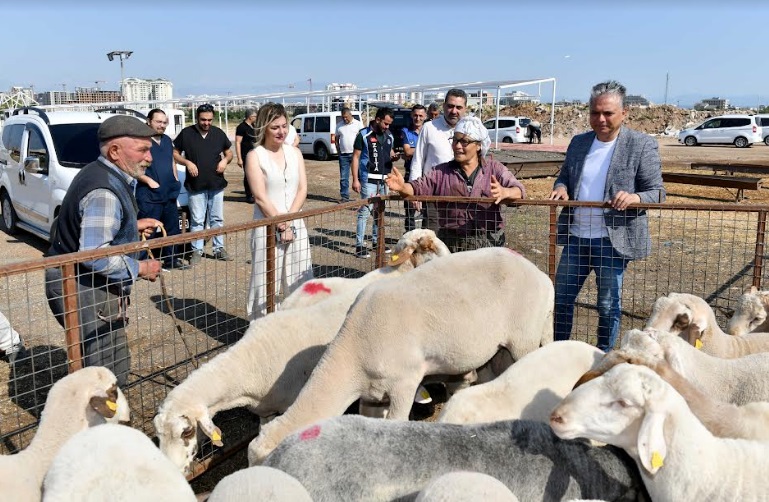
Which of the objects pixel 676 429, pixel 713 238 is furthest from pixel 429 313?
pixel 713 238

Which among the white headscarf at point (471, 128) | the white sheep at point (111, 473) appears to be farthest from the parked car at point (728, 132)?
the white sheep at point (111, 473)

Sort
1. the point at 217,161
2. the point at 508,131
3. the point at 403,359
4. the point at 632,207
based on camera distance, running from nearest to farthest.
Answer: the point at 403,359 → the point at 632,207 → the point at 217,161 → the point at 508,131

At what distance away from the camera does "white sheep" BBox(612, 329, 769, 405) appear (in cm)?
346

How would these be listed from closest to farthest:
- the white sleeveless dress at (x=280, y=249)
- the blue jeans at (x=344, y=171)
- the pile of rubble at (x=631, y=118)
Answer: the white sleeveless dress at (x=280, y=249), the blue jeans at (x=344, y=171), the pile of rubble at (x=631, y=118)

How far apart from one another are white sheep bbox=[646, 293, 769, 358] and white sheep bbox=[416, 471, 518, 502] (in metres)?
2.12

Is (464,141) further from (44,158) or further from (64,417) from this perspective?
(44,158)

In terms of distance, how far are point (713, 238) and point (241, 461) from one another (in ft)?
30.3

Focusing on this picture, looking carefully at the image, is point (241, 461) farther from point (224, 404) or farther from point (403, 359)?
point (403, 359)

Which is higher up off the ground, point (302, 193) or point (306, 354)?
point (302, 193)

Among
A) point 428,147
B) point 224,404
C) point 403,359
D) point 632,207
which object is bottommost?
point 224,404

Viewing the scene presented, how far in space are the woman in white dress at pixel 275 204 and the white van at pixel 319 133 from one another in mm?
21657

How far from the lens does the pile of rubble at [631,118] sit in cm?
5319

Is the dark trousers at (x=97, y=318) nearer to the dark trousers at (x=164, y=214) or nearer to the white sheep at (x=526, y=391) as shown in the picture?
the white sheep at (x=526, y=391)

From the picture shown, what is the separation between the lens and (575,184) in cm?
531
